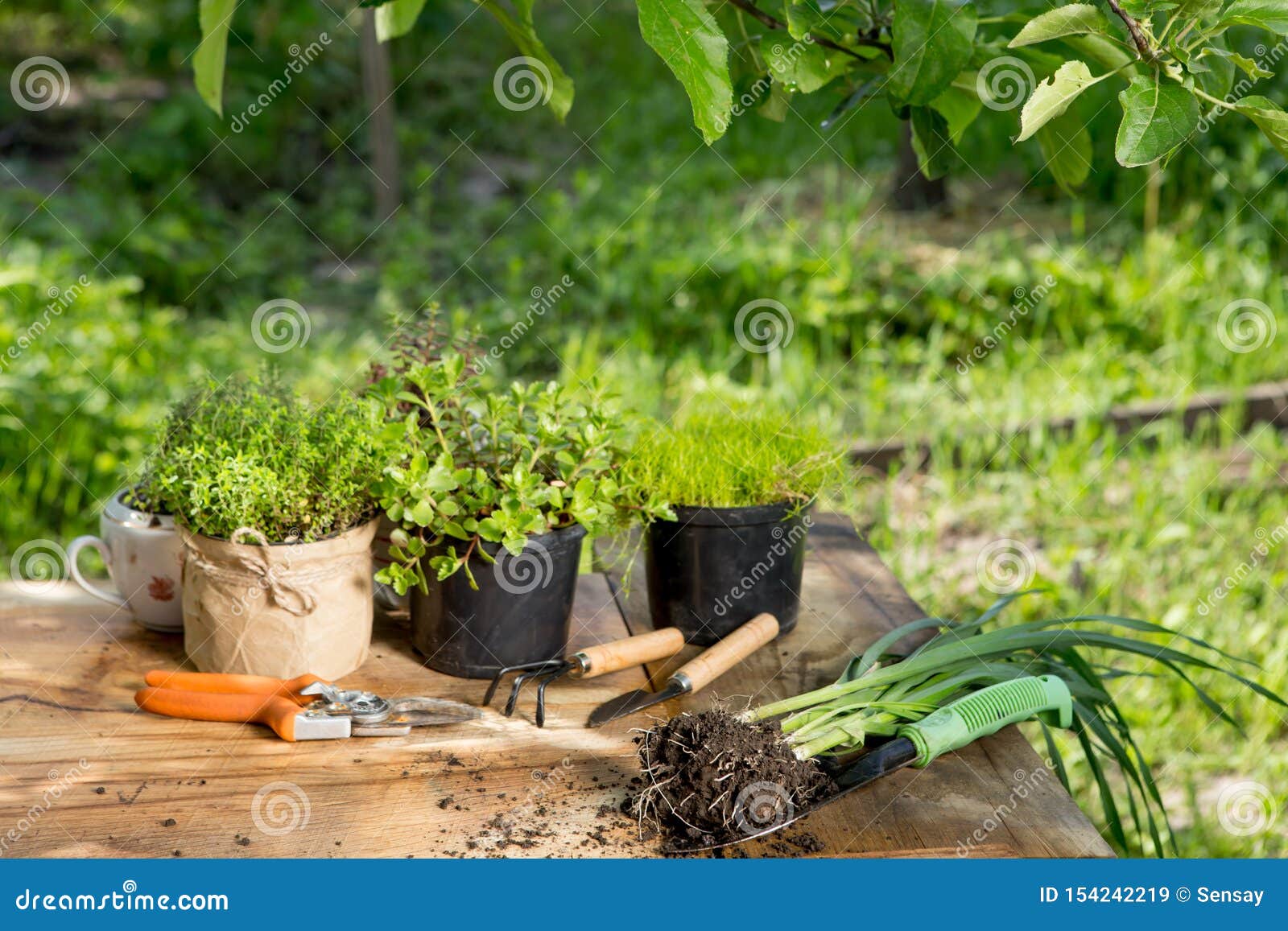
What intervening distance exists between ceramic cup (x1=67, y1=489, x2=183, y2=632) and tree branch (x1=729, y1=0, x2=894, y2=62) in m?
0.98

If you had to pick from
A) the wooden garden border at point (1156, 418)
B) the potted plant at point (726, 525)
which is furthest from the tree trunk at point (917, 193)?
the potted plant at point (726, 525)

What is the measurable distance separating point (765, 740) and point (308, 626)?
59 centimetres

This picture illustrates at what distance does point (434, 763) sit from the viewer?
1.39m

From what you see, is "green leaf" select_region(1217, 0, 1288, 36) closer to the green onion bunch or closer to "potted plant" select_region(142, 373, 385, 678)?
the green onion bunch

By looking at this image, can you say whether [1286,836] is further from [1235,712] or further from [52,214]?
[52,214]

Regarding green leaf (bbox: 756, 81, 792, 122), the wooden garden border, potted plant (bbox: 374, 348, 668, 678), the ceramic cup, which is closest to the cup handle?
the ceramic cup

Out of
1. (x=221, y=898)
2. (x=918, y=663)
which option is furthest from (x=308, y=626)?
(x=918, y=663)

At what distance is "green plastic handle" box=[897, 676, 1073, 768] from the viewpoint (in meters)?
1.35

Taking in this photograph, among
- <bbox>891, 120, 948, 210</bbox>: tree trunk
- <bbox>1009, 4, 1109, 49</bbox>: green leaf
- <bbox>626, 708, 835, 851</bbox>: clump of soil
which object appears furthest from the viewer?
<bbox>891, 120, 948, 210</bbox>: tree trunk

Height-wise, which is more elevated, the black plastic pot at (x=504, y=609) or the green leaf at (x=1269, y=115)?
the green leaf at (x=1269, y=115)

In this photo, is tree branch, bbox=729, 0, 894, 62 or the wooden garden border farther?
the wooden garden border

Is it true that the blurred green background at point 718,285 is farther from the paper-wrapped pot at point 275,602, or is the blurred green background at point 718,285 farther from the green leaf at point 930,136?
the paper-wrapped pot at point 275,602

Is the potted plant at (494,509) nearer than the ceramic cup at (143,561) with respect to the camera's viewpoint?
Yes

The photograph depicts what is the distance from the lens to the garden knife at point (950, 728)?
1288 mm
